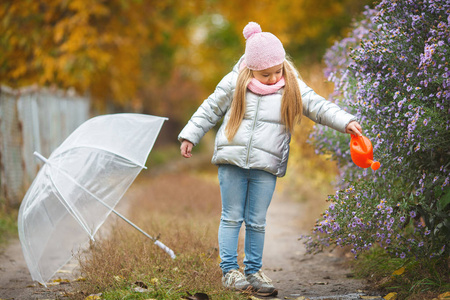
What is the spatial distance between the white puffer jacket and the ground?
2.96ft

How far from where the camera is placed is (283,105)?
3.65m

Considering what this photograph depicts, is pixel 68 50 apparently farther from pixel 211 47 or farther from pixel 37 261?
pixel 211 47

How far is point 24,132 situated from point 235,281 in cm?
515

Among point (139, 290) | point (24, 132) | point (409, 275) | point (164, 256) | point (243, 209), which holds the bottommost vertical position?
point (139, 290)

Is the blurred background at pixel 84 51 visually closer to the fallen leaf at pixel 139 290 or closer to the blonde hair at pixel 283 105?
the blonde hair at pixel 283 105

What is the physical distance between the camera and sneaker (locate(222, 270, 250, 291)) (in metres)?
3.57

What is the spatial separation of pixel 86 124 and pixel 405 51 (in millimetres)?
2221

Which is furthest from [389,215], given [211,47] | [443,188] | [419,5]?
[211,47]

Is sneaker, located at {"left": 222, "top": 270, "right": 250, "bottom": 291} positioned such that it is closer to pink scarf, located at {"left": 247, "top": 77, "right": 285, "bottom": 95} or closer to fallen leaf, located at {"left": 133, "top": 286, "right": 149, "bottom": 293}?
fallen leaf, located at {"left": 133, "top": 286, "right": 149, "bottom": 293}

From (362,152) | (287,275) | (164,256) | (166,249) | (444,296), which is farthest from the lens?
(287,275)

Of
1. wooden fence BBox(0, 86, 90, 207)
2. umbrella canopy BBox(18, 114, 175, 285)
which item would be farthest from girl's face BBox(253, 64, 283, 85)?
wooden fence BBox(0, 86, 90, 207)

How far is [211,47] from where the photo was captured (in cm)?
2509

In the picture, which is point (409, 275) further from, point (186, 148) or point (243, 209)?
point (186, 148)

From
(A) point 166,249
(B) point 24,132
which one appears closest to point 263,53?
(A) point 166,249
